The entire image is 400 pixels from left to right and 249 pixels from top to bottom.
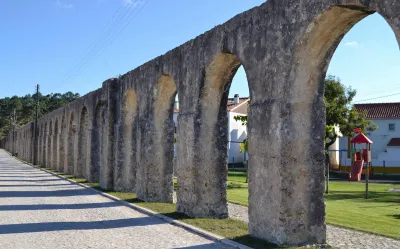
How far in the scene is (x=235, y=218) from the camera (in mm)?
9984

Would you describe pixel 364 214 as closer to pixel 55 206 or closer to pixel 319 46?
pixel 319 46

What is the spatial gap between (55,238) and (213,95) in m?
4.46

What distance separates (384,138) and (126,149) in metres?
30.6

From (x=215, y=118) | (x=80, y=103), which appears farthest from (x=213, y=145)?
(x=80, y=103)

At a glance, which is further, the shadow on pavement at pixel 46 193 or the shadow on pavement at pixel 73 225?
the shadow on pavement at pixel 46 193

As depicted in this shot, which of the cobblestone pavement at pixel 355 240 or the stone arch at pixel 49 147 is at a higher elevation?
the stone arch at pixel 49 147

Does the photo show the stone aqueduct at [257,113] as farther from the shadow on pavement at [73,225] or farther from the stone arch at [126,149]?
the shadow on pavement at [73,225]

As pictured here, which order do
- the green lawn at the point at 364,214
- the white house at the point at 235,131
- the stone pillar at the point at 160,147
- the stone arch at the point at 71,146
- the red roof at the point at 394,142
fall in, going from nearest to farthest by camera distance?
1. the green lawn at the point at 364,214
2. the stone pillar at the point at 160,147
3. the stone arch at the point at 71,146
4. the red roof at the point at 394,142
5. the white house at the point at 235,131

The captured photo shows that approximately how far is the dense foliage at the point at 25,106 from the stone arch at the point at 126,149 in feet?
244

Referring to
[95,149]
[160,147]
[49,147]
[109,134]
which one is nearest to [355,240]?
[160,147]

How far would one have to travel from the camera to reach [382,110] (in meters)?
40.7

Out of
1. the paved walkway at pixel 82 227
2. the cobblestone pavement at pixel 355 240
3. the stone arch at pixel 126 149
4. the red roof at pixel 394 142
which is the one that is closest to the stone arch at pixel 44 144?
the stone arch at pixel 126 149

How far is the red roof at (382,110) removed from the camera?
39747mm

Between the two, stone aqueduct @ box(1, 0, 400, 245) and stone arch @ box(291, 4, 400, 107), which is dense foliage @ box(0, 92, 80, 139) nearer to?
stone aqueduct @ box(1, 0, 400, 245)
